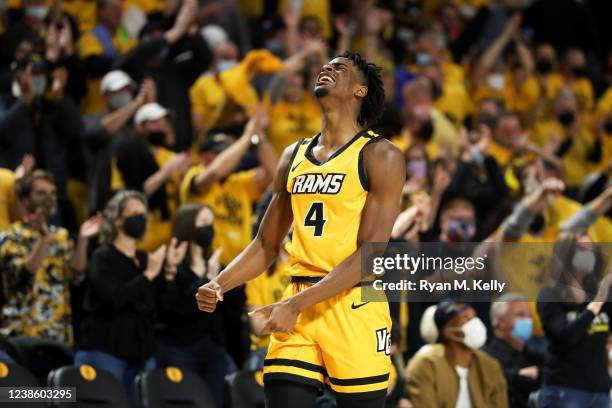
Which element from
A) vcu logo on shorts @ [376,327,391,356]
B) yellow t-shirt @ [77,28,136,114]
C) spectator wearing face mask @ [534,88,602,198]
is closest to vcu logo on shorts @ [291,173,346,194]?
vcu logo on shorts @ [376,327,391,356]

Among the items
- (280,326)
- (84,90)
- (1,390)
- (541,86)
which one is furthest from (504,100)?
(280,326)

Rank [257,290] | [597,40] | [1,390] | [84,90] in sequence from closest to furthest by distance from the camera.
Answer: [1,390] < [257,290] < [84,90] < [597,40]

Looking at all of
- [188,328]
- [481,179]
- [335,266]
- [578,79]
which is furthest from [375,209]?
[578,79]

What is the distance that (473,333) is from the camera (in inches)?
308

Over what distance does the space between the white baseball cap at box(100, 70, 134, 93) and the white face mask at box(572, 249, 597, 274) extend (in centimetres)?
413

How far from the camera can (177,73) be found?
11.1m

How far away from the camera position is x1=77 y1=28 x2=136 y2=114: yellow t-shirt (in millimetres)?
10523

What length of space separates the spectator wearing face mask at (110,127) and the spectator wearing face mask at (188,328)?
1685 mm

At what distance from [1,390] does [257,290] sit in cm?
213

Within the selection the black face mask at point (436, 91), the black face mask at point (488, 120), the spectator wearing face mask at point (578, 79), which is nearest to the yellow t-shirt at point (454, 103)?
the black face mask at point (436, 91)

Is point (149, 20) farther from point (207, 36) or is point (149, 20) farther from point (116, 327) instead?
point (116, 327)

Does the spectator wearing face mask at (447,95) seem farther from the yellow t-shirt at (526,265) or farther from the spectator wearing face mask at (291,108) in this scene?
the yellow t-shirt at (526,265)

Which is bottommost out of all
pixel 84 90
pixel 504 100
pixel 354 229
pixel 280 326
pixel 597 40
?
pixel 280 326

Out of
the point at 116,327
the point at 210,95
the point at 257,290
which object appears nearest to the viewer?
the point at 116,327
